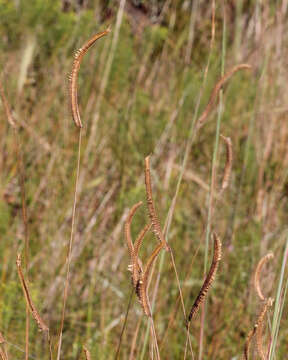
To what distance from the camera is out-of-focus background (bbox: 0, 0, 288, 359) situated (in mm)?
1155

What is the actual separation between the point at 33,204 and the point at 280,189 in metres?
0.63

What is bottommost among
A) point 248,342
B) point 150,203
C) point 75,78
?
point 248,342

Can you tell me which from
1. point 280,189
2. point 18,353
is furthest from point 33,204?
point 280,189

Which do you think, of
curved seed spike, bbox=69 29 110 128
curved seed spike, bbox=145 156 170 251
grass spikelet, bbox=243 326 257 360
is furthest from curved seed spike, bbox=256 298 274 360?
curved seed spike, bbox=69 29 110 128

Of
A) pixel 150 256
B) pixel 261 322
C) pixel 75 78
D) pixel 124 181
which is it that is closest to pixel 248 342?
pixel 261 322

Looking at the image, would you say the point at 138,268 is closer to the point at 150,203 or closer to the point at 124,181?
the point at 150,203

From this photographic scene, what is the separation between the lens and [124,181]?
1.48m

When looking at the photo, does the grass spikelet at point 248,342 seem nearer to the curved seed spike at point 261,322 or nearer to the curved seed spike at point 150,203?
the curved seed spike at point 261,322

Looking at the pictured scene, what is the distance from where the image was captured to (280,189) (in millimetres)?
1545

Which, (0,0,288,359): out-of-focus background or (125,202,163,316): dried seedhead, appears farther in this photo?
(0,0,288,359): out-of-focus background

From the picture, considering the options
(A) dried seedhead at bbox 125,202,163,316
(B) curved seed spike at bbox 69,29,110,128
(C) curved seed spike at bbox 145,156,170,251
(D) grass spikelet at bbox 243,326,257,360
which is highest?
(B) curved seed spike at bbox 69,29,110,128

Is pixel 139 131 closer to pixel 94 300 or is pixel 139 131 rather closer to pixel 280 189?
pixel 280 189

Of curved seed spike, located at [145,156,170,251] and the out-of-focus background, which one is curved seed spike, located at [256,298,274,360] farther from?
the out-of-focus background

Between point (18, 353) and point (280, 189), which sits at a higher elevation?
point (280, 189)
